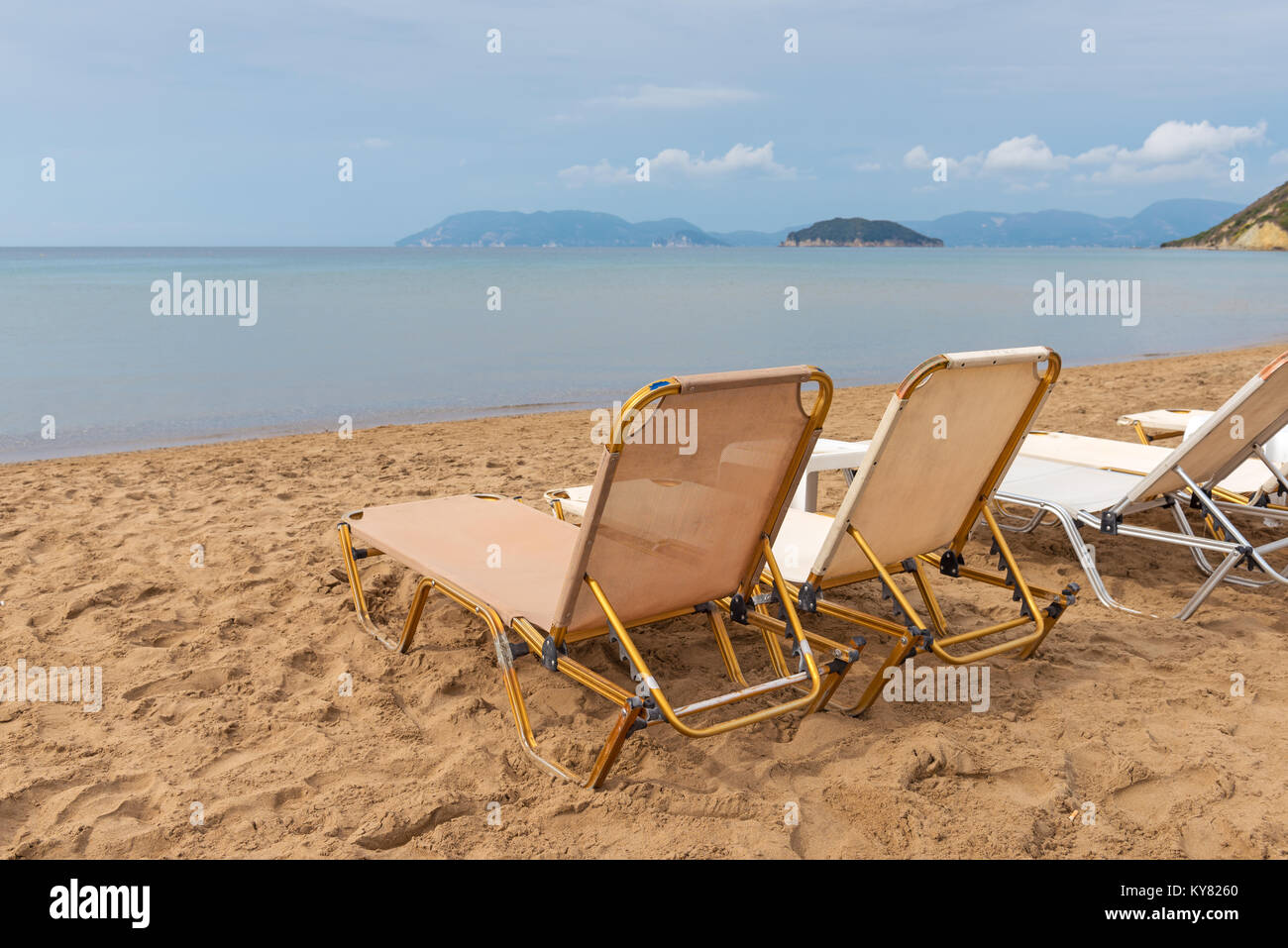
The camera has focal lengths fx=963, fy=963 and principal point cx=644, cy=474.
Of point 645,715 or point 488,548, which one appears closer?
point 645,715

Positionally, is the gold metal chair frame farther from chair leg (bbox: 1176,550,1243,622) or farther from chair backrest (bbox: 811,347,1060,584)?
chair leg (bbox: 1176,550,1243,622)

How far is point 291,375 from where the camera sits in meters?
15.3

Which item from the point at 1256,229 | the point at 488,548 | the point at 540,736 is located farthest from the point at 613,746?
the point at 1256,229

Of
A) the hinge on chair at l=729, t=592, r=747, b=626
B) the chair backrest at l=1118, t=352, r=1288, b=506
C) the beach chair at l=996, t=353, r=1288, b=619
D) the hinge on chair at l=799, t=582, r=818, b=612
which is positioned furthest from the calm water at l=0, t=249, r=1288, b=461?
the chair backrest at l=1118, t=352, r=1288, b=506

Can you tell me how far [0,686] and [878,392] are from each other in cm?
1101

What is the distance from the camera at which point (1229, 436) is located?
14.5ft

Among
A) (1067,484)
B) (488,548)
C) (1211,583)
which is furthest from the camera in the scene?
(1067,484)

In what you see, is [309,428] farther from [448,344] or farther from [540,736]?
[448,344]

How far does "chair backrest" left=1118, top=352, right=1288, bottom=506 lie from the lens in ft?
13.6

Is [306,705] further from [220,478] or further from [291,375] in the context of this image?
[291,375]

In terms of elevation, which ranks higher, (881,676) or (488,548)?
(488,548)

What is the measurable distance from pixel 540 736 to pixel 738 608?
0.79m

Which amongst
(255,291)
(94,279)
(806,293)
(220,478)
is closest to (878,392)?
(220,478)

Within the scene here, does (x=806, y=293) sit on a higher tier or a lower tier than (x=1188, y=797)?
higher
